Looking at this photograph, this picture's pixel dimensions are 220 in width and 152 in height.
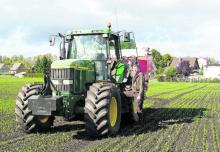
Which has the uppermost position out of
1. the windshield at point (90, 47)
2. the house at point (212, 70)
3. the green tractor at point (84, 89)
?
the windshield at point (90, 47)

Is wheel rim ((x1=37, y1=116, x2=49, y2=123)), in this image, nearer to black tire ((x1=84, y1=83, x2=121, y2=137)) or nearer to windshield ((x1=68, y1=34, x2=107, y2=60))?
black tire ((x1=84, y1=83, x2=121, y2=137))

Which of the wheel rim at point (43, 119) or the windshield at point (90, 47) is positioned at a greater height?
the windshield at point (90, 47)

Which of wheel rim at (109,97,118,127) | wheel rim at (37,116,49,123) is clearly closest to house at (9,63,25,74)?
wheel rim at (37,116,49,123)

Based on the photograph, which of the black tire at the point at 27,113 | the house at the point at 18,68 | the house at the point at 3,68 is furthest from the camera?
the house at the point at 3,68

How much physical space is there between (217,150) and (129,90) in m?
4.11

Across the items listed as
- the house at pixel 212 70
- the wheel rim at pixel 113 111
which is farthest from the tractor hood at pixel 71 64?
the house at pixel 212 70

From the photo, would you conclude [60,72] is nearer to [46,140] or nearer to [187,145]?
[46,140]

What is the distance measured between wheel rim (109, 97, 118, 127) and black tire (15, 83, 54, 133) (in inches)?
71.8

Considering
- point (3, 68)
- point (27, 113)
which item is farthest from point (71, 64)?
point (3, 68)

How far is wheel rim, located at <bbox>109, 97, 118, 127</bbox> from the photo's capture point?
381 inches

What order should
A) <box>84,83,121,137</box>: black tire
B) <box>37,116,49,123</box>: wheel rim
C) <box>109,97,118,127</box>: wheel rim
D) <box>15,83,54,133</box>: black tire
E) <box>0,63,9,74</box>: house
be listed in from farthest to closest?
<box>0,63,9,74</box>: house, <box>37,116,49,123</box>: wheel rim, <box>109,97,118,127</box>: wheel rim, <box>15,83,54,133</box>: black tire, <box>84,83,121,137</box>: black tire

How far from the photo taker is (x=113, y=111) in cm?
992

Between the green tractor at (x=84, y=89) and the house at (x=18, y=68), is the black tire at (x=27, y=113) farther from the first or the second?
the house at (x=18, y=68)

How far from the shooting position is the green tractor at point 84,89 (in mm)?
9008
